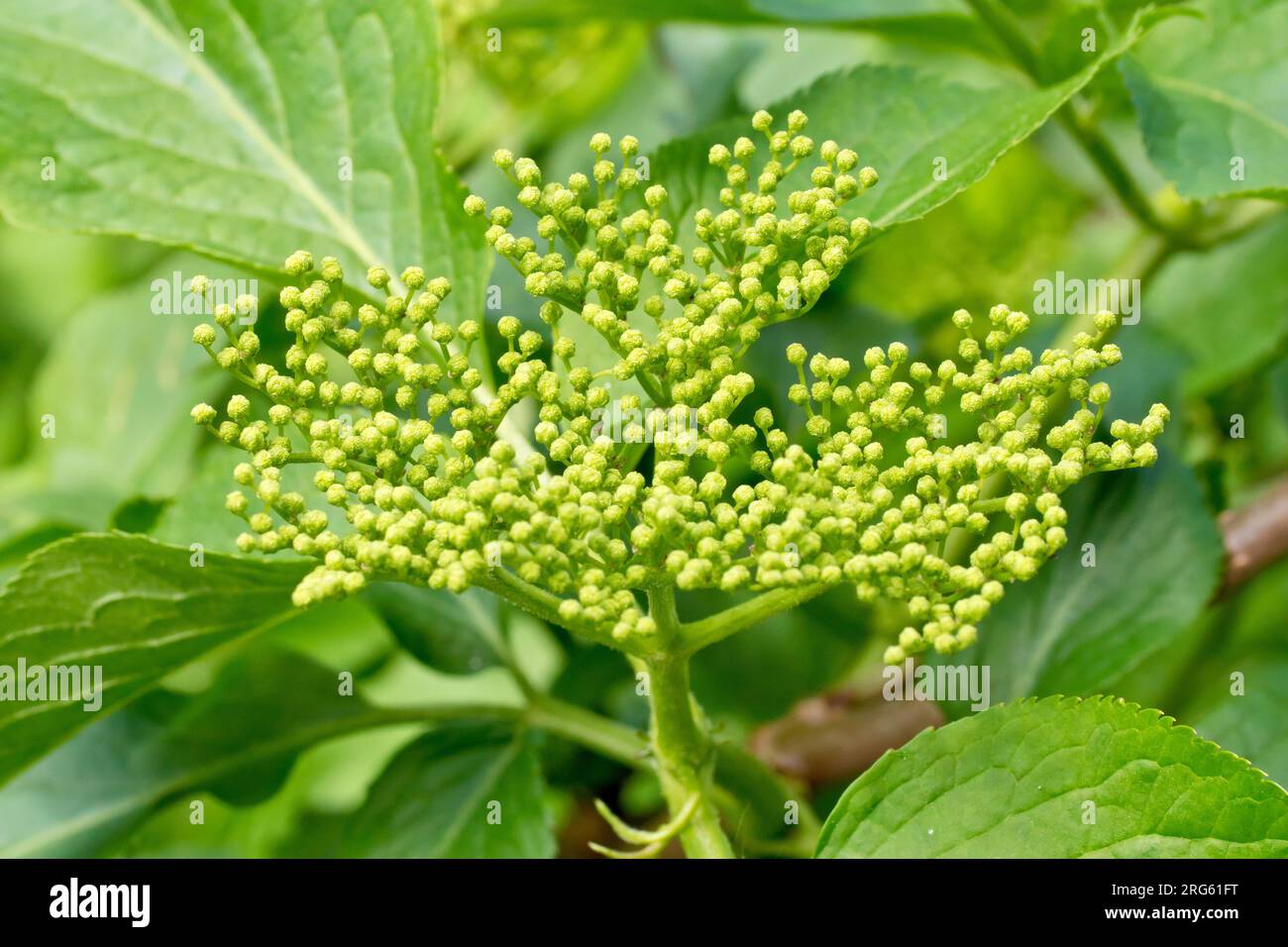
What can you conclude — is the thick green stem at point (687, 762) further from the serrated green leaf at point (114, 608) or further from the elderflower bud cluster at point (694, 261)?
the serrated green leaf at point (114, 608)

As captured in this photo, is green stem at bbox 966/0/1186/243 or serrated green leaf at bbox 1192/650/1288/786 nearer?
serrated green leaf at bbox 1192/650/1288/786

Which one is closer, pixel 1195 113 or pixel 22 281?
pixel 1195 113

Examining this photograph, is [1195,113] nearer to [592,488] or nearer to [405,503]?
[592,488]

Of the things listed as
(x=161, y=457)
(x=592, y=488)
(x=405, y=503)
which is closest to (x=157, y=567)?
(x=405, y=503)

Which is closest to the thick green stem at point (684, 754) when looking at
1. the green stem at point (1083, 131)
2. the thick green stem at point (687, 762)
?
the thick green stem at point (687, 762)

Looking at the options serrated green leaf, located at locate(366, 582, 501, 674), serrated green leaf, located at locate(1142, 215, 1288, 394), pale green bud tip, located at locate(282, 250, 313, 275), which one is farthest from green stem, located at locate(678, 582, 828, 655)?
serrated green leaf, located at locate(1142, 215, 1288, 394)

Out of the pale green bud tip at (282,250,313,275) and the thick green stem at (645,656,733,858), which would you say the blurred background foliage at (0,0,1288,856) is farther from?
the pale green bud tip at (282,250,313,275)
